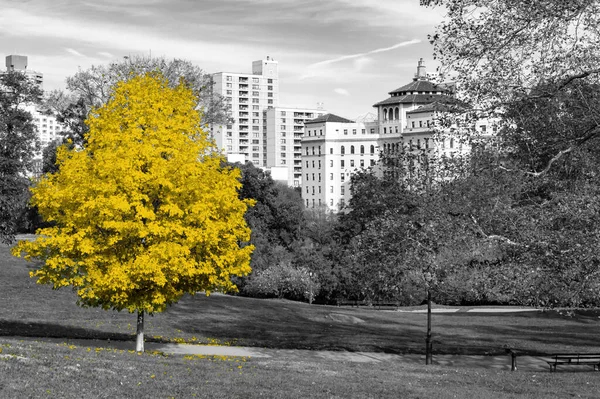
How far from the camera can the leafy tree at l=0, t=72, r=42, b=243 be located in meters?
36.0

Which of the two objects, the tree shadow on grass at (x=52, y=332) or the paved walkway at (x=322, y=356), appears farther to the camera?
the tree shadow on grass at (x=52, y=332)

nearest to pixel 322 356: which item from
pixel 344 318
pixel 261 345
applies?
pixel 261 345

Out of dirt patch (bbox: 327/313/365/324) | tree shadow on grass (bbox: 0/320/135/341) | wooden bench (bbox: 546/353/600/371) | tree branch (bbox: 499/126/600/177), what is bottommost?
dirt patch (bbox: 327/313/365/324)

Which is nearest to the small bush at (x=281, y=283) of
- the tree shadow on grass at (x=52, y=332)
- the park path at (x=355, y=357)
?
the park path at (x=355, y=357)

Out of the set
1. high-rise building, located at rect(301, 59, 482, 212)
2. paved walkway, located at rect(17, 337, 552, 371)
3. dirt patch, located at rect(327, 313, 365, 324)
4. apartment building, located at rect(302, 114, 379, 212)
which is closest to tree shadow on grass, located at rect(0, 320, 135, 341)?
paved walkway, located at rect(17, 337, 552, 371)

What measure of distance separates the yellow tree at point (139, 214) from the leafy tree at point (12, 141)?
1437 centimetres

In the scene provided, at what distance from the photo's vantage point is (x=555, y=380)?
21.9 meters

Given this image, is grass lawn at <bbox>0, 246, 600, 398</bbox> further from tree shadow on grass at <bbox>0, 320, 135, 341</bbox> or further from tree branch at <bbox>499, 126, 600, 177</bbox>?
Result: tree branch at <bbox>499, 126, 600, 177</bbox>

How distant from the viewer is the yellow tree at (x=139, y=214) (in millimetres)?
20953

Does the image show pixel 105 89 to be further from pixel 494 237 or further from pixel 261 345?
pixel 494 237

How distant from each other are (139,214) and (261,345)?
9.79 meters

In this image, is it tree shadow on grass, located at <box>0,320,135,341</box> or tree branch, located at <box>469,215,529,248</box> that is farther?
tree shadow on grass, located at <box>0,320,135,341</box>

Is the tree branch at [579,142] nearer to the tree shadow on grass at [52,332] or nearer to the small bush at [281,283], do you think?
the tree shadow on grass at [52,332]

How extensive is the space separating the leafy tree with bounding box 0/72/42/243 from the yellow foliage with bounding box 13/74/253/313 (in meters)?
14.3
